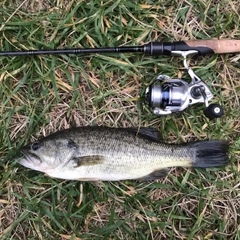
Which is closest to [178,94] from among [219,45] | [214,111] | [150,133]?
[214,111]

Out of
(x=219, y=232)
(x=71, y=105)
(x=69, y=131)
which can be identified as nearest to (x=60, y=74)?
(x=71, y=105)

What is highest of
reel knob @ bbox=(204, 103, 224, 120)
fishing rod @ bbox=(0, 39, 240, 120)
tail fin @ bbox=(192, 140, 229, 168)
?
fishing rod @ bbox=(0, 39, 240, 120)

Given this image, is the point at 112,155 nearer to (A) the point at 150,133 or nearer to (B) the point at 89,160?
(B) the point at 89,160

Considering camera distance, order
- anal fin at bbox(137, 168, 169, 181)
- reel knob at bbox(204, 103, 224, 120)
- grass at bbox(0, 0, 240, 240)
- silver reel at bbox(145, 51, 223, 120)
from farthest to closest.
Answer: grass at bbox(0, 0, 240, 240) < anal fin at bbox(137, 168, 169, 181) < silver reel at bbox(145, 51, 223, 120) < reel knob at bbox(204, 103, 224, 120)

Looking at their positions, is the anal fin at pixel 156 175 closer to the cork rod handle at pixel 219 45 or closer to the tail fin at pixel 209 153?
the tail fin at pixel 209 153

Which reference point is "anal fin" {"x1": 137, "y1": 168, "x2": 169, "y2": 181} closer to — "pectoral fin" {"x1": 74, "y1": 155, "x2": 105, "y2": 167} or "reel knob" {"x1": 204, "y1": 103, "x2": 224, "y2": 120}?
"pectoral fin" {"x1": 74, "y1": 155, "x2": 105, "y2": 167}

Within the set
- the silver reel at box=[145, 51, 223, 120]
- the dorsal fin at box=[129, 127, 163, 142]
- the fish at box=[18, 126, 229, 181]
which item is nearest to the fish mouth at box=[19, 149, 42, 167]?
the fish at box=[18, 126, 229, 181]

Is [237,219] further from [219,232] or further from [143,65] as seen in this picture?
[143,65]
